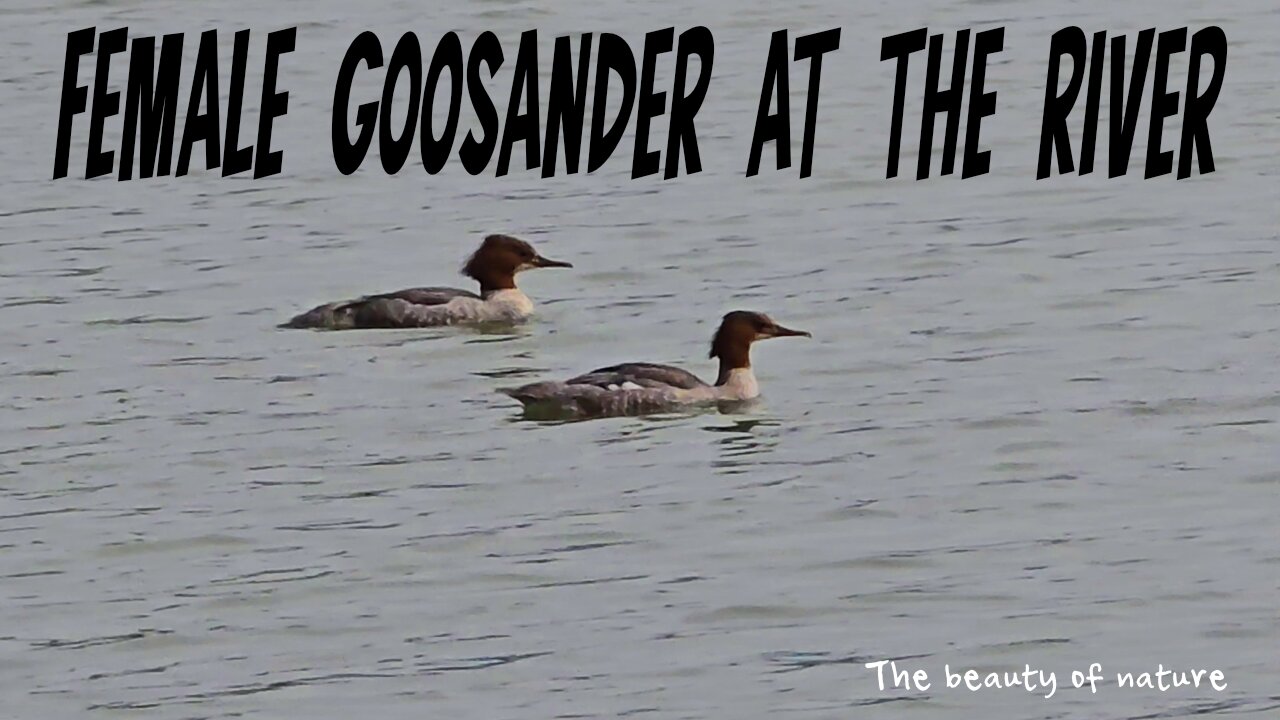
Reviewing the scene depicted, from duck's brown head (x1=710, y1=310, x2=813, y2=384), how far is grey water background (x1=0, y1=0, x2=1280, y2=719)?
0.35 metres

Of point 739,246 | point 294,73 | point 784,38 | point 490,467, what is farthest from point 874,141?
point 490,467

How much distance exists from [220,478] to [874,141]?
1097 cm

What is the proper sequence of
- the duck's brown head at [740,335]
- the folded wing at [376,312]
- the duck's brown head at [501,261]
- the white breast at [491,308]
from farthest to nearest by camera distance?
the duck's brown head at [501,261] → the white breast at [491,308] → the folded wing at [376,312] → the duck's brown head at [740,335]

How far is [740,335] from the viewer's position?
16.6 metres

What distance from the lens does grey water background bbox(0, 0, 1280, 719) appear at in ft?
37.7

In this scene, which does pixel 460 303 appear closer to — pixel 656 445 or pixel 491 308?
pixel 491 308

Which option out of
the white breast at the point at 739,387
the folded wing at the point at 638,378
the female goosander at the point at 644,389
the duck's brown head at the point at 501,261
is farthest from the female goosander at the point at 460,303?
the white breast at the point at 739,387

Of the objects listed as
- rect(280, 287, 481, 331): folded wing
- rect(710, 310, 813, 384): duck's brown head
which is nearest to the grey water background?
rect(280, 287, 481, 331): folded wing

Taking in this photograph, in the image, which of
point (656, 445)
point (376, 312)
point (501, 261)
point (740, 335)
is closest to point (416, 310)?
point (376, 312)

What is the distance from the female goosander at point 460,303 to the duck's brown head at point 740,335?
2409mm

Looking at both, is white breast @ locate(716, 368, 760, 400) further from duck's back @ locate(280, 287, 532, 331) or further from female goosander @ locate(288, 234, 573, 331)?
duck's back @ locate(280, 287, 532, 331)

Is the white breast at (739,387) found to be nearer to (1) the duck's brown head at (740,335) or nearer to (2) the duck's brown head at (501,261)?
(1) the duck's brown head at (740,335)

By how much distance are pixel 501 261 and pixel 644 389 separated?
3.59m

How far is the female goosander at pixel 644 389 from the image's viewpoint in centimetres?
1609
